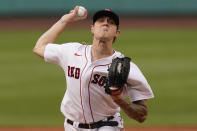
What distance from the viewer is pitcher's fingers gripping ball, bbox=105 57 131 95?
3811 mm

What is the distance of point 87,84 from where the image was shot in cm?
446

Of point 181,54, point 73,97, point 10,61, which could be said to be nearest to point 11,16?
point 10,61

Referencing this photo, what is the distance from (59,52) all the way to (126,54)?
10061 millimetres

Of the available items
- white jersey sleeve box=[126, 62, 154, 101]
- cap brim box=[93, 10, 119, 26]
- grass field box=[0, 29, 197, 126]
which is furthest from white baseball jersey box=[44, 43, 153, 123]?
grass field box=[0, 29, 197, 126]

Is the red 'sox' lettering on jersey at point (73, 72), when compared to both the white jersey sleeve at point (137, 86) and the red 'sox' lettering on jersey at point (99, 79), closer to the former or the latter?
the red 'sox' lettering on jersey at point (99, 79)

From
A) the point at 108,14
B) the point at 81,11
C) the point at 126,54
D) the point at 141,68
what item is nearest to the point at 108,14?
the point at 108,14

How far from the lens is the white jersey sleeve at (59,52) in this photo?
4602 millimetres

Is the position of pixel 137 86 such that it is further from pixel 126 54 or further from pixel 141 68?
pixel 126 54

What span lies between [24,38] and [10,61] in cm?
412

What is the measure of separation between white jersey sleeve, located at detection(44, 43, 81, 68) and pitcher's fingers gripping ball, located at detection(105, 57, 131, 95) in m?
0.83

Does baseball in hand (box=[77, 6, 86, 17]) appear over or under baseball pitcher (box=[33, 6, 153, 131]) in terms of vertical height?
over

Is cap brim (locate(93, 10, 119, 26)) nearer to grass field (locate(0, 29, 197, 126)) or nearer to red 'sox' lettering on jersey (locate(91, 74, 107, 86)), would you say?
red 'sox' lettering on jersey (locate(91, 74, 107, 86))

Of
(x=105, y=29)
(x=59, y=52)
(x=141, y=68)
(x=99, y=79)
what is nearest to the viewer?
(x=105, y=29)
